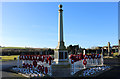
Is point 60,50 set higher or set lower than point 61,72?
higher

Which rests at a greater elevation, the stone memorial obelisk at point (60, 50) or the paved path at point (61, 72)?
the stone memorial obelisk at point (60, 50)

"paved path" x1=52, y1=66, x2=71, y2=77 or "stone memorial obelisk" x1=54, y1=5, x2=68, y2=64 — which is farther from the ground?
"stone memorial obelisk" x1=54, y1=5, x2=68, y2=64

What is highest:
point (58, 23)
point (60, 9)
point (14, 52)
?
point (60, 9)

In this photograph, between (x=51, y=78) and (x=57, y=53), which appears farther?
(x=57, y=53)

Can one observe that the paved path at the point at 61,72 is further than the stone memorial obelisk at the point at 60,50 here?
No

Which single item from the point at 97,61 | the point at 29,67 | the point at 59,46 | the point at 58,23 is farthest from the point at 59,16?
the point at 97,61

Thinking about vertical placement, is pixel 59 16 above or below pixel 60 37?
above

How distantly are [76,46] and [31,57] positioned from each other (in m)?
24.7

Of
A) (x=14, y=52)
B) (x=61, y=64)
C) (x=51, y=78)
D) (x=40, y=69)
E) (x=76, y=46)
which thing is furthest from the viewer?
(x=14, y=52)

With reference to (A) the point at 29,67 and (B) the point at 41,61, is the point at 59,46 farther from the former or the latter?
(A) the point at 29,67

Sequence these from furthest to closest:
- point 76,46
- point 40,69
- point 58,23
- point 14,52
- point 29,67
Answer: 1. point 14,52
2. point 76,46
3. point 58,23
4. point 29,67
5. point 40,69

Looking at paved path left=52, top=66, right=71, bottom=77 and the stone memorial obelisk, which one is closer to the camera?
paved path left=52, top=66, right=71, bottom=77

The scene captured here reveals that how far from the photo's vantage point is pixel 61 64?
14.5 m

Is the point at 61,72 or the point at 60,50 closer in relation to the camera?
the point at 61,72
